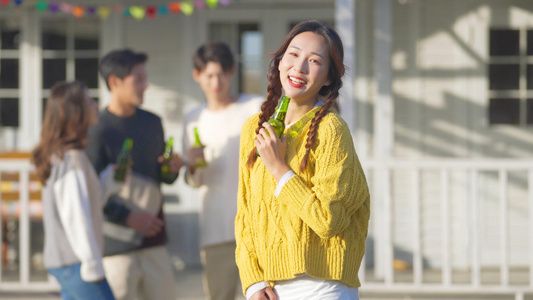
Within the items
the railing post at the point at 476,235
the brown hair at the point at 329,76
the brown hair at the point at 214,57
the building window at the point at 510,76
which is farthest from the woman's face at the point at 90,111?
the building window at the point at 510,76

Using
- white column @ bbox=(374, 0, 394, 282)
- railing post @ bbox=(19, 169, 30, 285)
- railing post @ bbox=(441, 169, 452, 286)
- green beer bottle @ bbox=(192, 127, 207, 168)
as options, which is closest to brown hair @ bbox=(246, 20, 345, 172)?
green beer bottle @ bbox=(192, 127, 207, 168)

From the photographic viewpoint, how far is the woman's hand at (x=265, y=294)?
2066 mm

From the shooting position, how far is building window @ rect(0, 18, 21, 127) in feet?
24.3

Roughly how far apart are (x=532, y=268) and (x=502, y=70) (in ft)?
8.35

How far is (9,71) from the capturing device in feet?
24.4

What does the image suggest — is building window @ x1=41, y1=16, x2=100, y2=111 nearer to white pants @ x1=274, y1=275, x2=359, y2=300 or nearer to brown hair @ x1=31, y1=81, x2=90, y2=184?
brown hair @ x1=31, y1=81, x2=90, y2=184

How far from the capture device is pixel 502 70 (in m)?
7.14

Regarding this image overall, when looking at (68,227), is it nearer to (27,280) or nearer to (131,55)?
(131,55)

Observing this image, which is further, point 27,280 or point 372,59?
point 372,59

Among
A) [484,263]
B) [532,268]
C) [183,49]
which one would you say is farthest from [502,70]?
[183,49]

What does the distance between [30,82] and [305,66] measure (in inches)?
231

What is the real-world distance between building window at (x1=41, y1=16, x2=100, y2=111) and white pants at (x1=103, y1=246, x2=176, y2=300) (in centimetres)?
425

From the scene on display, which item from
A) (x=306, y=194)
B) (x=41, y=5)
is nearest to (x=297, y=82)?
(x=306, y=194)

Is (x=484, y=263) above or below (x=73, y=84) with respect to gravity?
below
